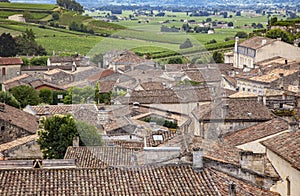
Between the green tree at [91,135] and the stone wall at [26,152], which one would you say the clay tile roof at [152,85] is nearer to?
the stone wall at [26,152]

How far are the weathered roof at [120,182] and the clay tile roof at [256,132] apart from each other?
762 cm

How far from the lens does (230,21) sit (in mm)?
117250

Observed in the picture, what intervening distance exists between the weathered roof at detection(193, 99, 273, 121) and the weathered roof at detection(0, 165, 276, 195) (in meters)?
11.3

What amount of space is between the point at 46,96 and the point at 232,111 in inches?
1199

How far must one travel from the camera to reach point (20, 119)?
3416cm

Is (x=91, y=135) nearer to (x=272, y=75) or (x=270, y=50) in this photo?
(x=272, y=75)

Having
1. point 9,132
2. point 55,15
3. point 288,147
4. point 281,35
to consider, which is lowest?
point 55,15

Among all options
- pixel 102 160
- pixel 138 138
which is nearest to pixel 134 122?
pixel 138 138

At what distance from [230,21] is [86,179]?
106 metres

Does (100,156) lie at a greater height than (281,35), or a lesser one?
greater

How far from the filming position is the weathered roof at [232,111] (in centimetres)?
2569

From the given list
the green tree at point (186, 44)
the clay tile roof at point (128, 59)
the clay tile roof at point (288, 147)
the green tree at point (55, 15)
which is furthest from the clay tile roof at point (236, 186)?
the green tree at point (55, 15)

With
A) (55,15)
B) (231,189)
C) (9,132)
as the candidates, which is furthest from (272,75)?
(55,15)

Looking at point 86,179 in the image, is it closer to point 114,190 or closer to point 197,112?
point 114,190
